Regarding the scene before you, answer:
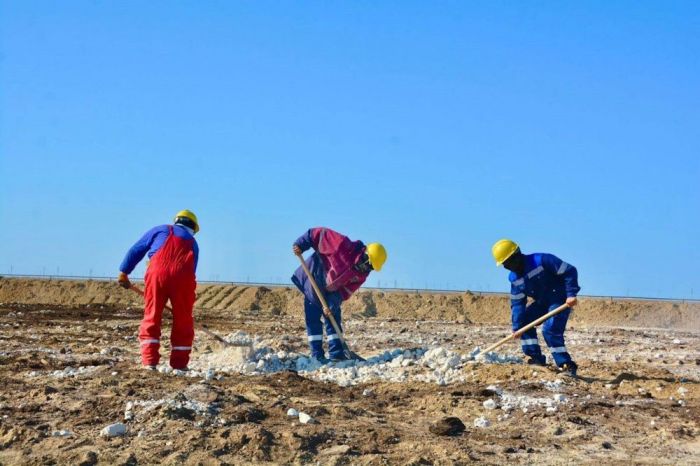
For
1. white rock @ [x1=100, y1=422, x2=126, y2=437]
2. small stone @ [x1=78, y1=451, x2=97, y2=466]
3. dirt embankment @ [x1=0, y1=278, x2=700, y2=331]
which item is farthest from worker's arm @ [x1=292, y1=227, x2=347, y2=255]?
dirt embankment @ [x1=0, y1=278, x2=700, y2=331]

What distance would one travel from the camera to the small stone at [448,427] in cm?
673

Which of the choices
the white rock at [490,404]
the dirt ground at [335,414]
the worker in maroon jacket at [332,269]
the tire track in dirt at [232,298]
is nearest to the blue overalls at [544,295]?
the dirt ground at [335,414]

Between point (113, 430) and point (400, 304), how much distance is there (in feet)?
93.9

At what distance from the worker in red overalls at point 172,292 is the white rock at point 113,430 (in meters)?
3.17

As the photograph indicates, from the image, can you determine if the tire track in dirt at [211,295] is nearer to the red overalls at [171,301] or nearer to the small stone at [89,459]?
the red overalls at [171,301]

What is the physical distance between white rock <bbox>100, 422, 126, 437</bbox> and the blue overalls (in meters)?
5.68

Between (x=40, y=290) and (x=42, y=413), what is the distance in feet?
112

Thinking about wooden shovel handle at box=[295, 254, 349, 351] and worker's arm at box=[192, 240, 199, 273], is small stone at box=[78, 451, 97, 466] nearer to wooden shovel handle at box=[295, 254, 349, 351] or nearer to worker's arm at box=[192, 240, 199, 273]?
worker's arm at box=[192, 240, 199, 273]

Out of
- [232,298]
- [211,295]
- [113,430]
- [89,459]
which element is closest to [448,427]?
[113,430]

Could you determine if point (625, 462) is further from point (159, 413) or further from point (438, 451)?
point (159, 413)

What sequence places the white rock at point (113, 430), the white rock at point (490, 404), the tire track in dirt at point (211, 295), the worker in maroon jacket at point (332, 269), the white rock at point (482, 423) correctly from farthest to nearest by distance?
1. the tire track in dirt at point (211, 295)
2. the worker in maroon jacket at point (332, 269)
3. the white rock at point (490, 404)
4. the white rock at point (482, 423)
5. the white rock at point (113, 430)

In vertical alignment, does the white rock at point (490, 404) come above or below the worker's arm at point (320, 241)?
below

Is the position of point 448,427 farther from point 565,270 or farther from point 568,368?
point 565,270

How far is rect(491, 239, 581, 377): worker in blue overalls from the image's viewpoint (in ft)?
33.9
